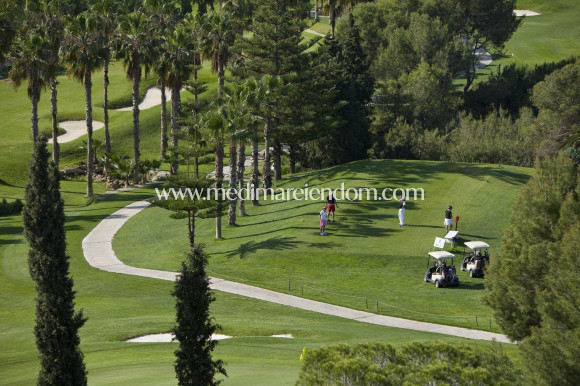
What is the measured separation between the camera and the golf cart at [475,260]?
36.9 m

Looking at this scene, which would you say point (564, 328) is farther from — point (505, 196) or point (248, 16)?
point (248, 16)

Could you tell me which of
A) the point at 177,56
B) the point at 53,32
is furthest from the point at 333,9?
the point at 53,32

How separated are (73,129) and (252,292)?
52.8 metres

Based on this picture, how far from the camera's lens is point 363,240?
41.5m

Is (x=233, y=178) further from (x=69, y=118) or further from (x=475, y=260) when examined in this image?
(x=69, y=118)

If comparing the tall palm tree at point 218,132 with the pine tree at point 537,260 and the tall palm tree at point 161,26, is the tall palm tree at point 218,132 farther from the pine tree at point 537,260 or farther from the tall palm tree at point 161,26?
the tall palm tree at point 161,26

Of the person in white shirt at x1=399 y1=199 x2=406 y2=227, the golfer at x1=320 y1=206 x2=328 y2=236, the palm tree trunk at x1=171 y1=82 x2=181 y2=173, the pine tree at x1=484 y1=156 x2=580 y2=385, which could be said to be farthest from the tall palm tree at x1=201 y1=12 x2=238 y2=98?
the pine tree at x1=484 y1=156 x2=580 y2=385

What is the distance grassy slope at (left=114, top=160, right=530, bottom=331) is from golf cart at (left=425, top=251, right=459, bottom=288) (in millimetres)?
473

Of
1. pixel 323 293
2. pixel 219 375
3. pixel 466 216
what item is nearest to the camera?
pixel 219 375

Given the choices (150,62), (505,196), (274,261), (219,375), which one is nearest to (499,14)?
(150,62)

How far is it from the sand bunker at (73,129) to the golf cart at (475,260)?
53480mm

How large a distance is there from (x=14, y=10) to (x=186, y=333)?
57.1 m

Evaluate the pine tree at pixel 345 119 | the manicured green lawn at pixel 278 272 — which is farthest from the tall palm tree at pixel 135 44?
the pine tree at pixel 345 119

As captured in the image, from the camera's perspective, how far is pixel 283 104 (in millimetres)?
57125
